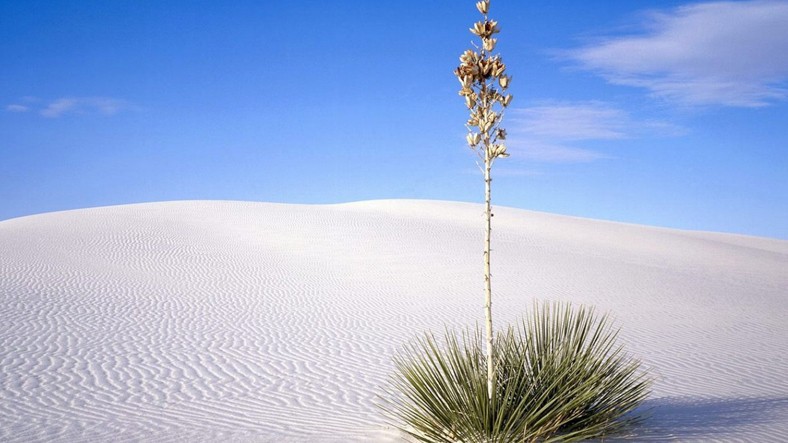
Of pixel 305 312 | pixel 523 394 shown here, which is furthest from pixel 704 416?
pixel 305 312

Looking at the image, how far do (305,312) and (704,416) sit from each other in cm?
1135

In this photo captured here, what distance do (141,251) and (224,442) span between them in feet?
68.8

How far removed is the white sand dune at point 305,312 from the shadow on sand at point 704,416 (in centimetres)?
4

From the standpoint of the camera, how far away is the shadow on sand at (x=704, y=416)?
242 inches

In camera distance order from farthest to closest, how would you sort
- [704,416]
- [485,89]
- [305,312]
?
[305,312] < [704,416] < [485,89]

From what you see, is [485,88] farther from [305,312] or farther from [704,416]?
[305,312]

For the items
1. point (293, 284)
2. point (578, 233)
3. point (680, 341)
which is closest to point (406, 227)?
point (578, 233)

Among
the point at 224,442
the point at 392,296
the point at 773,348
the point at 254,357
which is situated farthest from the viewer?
the point at 392,296

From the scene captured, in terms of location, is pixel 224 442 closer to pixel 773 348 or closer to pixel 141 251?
pixel 773 348

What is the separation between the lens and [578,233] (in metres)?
35.6

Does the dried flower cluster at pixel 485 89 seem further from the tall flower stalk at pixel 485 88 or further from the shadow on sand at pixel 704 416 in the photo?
the shadow on sand at pixel 704 416

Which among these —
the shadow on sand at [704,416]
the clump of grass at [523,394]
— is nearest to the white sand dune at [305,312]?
the shadow on sand at [704,416]

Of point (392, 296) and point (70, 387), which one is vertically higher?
point (392, 296)

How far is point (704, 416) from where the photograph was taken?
7.06m
